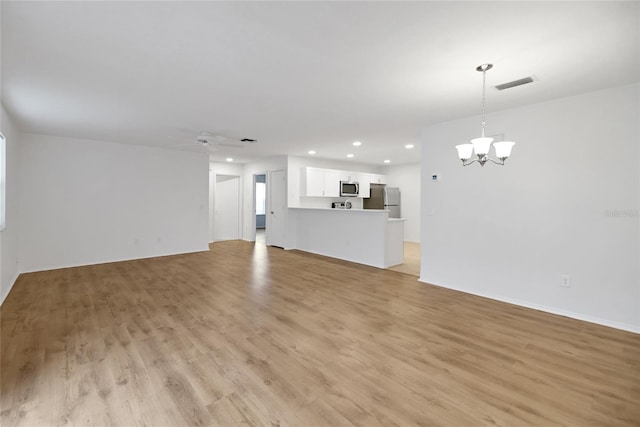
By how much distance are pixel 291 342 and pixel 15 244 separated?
16.8ft

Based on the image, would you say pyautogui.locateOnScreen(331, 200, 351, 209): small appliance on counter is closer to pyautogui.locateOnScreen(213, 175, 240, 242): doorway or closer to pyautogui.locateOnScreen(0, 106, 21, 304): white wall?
pyautogui.locateOnScreen(213, 175, 240, 242): doorway

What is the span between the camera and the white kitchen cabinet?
7.72 meters

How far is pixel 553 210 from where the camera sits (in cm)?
343

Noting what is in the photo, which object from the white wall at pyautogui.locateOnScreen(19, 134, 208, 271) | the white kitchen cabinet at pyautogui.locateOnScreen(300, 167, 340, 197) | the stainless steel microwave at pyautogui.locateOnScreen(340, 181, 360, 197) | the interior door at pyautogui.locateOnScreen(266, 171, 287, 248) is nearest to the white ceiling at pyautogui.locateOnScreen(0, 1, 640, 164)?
the white wall at pyautogui.locateOnScreen(19, 134, 208, 271)

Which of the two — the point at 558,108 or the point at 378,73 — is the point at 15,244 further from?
the point at 558,108

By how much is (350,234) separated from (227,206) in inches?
187

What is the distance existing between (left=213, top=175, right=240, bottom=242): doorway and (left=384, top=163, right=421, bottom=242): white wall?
520 cm

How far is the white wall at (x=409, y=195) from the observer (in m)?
8.89

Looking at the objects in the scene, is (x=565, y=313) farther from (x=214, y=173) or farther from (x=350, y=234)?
(x=214, y=173)

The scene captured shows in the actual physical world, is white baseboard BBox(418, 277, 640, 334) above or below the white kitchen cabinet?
below

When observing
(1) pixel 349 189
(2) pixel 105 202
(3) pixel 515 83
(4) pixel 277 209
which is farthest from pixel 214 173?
(3) pixel 515 83

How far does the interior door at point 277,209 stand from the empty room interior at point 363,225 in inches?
78.9

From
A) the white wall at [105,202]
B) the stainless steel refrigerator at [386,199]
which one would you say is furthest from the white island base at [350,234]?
the stainless steel refrigerator at [386,199]

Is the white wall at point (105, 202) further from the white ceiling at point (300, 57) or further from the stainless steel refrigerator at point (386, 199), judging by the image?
the stainless steel refrigerator at point (386, 199)
